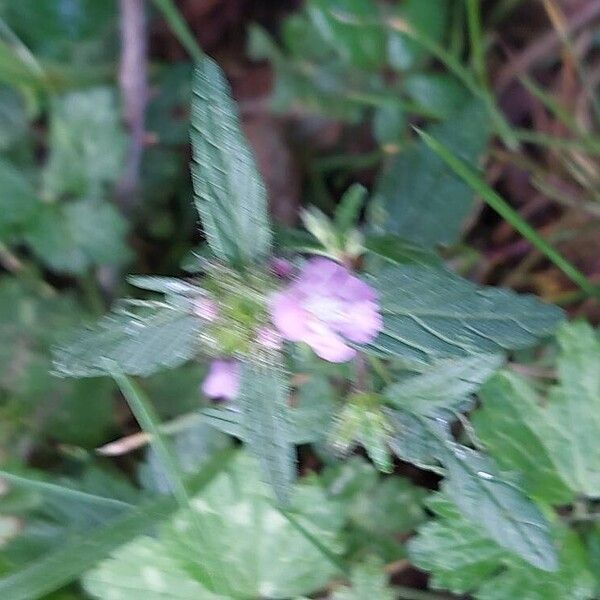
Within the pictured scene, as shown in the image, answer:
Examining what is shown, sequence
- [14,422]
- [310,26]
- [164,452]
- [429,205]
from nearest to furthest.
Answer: [164,452] < [429,205] < [14,422] < [310,26]

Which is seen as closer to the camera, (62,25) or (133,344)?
(133,344)

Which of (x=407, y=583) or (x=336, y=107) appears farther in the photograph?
(x=336, y=107)

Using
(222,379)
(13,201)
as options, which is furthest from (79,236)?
(222,379)

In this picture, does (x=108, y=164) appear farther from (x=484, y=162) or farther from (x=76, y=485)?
(x=484, y=162)

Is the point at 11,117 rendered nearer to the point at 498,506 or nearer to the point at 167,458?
the point at 167,458

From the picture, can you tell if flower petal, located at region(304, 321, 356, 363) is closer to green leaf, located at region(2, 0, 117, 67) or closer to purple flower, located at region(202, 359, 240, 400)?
purple flower, located at region(202, 359, 240, 400)

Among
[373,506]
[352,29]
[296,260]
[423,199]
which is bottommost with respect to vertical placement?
[373,506]

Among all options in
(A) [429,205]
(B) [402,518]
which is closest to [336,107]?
(A) [429,205]
